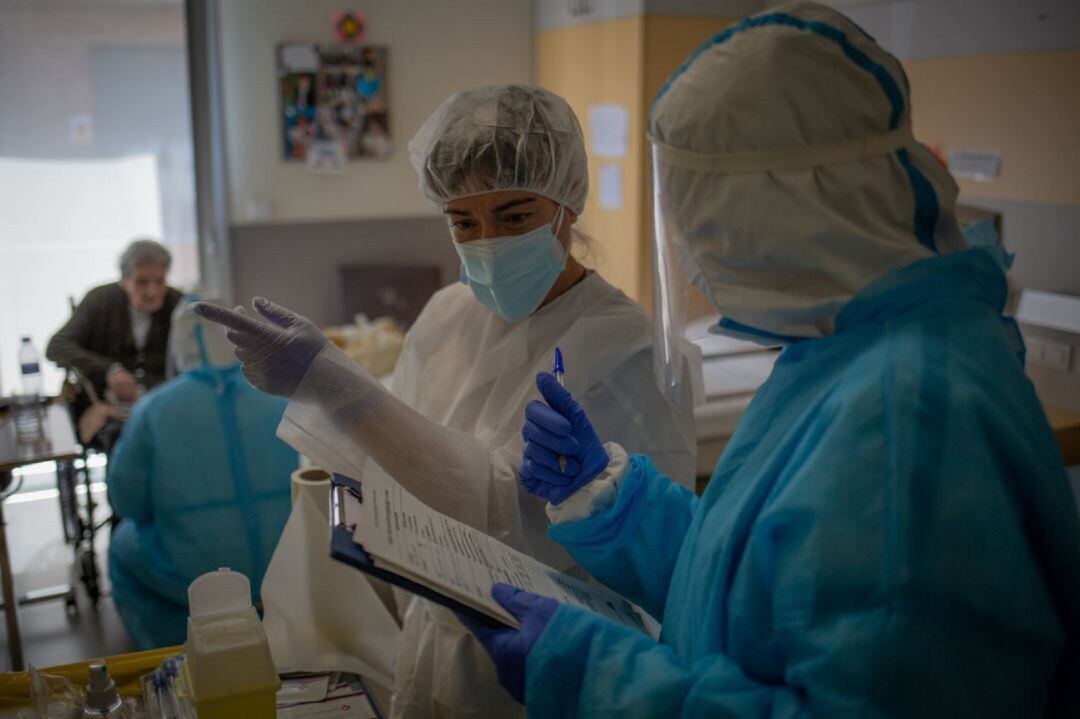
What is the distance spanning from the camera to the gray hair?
3191 mm

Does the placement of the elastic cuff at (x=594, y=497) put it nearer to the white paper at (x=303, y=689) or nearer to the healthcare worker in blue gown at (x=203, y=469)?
the white paper at (x=303, y=689)

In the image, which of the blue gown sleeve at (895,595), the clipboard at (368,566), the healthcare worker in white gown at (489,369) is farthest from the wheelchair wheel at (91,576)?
the blue gown sleeve at (895,595)

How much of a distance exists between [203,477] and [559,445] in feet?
5.15

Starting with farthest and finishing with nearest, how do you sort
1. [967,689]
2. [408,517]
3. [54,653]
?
[54,653] < [408,517] < [967,689]

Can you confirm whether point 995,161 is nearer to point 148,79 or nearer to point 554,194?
point 554,194

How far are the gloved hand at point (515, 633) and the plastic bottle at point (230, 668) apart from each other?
0.97 feet

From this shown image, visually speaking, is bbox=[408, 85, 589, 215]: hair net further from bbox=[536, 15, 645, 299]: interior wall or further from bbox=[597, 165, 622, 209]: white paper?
bbox=[597, 165, 622, 209]: white paper

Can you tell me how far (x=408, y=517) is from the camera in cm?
101

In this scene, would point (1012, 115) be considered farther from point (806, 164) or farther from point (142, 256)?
point (142, 256)

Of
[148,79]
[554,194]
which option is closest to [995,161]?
[554,194]

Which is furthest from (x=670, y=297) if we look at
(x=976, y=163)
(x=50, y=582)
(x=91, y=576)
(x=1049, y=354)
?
(x=50, y=582)

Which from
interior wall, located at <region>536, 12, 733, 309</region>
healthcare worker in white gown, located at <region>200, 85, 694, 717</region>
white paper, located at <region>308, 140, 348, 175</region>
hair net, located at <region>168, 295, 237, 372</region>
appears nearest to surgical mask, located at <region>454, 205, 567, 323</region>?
healthcare worker in white gown, located at <region>200, 85, 694, 717</region>

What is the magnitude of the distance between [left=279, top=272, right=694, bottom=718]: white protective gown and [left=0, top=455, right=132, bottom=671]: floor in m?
1.63

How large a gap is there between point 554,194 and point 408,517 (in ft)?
2.18
